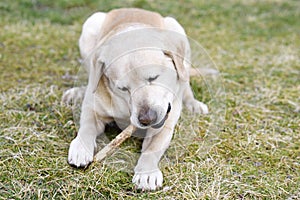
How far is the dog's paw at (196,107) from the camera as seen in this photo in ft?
14.4

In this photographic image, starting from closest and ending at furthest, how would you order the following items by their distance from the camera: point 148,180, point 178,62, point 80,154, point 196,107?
point 148,180
point 80,154
point 178,62
point 196,107

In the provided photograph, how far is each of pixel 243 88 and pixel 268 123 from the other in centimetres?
86

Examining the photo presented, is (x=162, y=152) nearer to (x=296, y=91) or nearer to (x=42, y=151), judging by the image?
(x=42, y=151)

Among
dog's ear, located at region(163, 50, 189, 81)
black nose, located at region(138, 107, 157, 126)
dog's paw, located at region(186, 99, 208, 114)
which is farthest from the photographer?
dog's paw, located at region(186, 99, 208, 114)

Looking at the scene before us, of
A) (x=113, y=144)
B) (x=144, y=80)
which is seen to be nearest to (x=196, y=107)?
(x=113, y=144)

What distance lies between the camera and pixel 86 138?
353cm

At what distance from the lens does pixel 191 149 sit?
12.3 ft

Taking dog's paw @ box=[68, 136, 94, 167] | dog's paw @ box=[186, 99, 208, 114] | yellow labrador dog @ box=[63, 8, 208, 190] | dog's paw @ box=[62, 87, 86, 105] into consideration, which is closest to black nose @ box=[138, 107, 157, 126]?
yellow labrador dog @ box=[63, 8, 208, 190]

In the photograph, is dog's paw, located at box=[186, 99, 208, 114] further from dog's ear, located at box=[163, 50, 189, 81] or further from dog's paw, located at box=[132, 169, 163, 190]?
dog's paw, located at box=[132, 169, 163, 190]

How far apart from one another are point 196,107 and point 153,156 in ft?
3.66

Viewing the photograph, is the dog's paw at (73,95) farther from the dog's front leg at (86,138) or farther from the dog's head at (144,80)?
the dog's head at (144,80)

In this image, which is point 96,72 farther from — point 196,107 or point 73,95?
point 196,107

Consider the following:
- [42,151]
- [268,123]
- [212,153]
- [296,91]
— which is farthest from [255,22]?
[42,151]

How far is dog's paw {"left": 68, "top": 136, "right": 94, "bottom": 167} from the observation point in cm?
332
